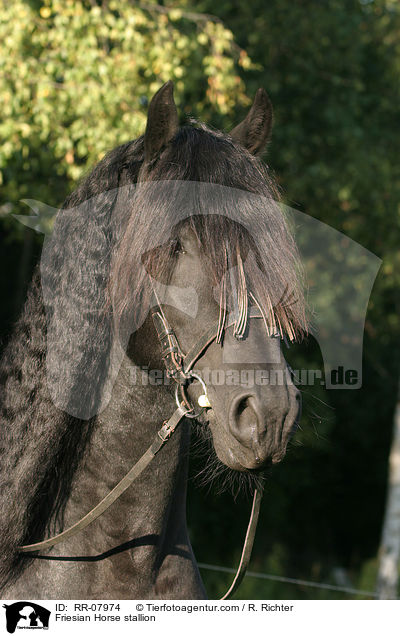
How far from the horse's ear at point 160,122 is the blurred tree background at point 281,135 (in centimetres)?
69

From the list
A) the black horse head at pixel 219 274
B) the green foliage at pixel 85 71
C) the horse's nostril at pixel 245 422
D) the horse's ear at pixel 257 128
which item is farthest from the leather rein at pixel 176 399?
the green foliage at pixel 85 71

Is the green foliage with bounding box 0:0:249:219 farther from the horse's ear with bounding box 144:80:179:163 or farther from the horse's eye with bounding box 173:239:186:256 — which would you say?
the horse's eye with bounding box 173:239:186:256

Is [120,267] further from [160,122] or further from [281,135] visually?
[281,135]

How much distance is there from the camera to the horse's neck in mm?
2033

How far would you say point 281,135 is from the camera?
24.8ft

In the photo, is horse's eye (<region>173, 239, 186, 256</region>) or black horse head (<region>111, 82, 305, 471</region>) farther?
horse's eye (<region>173, 239, 186, 256</region>)

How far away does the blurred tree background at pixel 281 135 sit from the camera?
5215 mm

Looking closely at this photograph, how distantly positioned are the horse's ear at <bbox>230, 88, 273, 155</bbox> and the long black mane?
19 centimetres

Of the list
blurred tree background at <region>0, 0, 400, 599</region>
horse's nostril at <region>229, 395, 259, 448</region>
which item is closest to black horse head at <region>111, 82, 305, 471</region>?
horse's nostril at <region>229, 395, 259, 448</region>

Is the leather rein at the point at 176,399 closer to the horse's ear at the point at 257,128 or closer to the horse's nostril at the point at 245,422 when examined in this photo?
the horse's nostril at the point at 245,422

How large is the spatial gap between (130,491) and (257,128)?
51.1 inches

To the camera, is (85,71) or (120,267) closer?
(120,267)

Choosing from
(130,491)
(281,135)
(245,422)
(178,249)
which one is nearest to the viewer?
(245,422)
